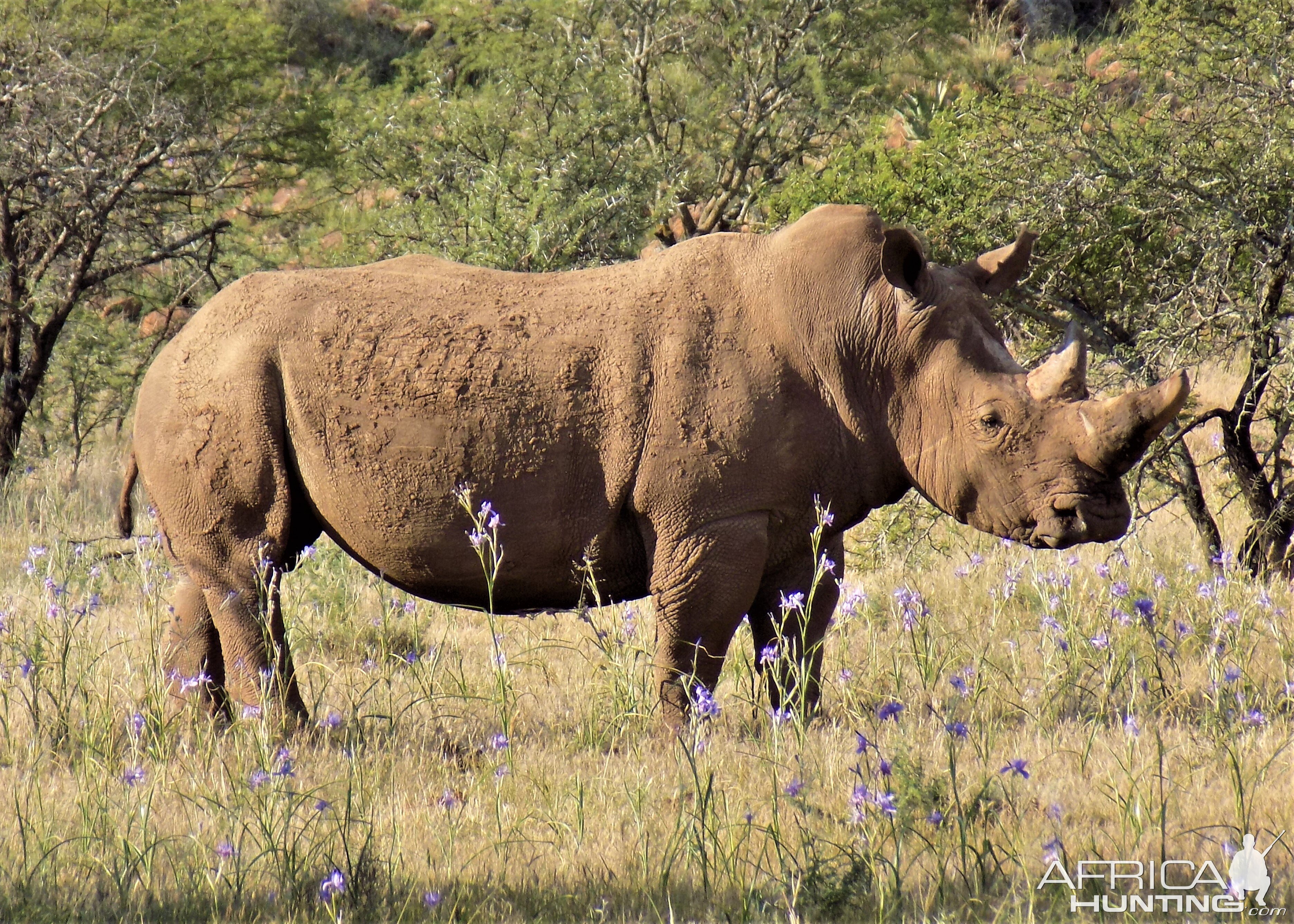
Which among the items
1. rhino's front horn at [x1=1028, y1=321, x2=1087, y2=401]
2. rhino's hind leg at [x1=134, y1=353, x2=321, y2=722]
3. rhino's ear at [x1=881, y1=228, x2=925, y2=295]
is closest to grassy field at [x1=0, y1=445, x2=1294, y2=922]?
rhino's hind leg at [x1=134, y1=353, x2=321, y2=722]

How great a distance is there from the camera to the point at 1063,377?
4520 mm

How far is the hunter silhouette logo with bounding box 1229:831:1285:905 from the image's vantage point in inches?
132

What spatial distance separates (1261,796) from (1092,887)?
0.96 m

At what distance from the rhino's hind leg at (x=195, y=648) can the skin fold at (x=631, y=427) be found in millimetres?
226

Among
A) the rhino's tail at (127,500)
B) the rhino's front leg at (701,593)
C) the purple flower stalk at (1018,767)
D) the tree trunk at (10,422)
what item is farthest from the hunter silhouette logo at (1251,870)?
the tree trunk at (10,422)

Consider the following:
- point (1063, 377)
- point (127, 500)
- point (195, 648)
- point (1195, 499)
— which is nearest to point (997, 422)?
point (1063, 377)

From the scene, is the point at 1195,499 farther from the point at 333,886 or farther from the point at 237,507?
the point at 333,886

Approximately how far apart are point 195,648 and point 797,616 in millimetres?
2191

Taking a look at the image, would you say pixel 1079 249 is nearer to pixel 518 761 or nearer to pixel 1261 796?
pixel 1261 796

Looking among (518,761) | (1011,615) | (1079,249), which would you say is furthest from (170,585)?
(1079,249)

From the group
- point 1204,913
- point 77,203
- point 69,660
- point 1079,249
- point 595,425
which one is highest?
point 77,203

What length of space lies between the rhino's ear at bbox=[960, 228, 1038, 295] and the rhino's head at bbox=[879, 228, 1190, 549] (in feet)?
0.25

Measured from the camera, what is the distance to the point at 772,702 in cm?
523

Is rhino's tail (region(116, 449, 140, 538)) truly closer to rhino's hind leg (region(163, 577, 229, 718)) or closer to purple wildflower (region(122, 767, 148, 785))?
rhino's hind leg (region(163, 577, 229, 718))
